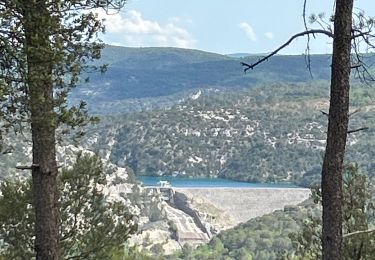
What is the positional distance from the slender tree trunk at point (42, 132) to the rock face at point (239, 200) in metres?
57.2

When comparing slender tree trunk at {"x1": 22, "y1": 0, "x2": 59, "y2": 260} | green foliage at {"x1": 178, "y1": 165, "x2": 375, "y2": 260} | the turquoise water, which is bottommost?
the turquoise water

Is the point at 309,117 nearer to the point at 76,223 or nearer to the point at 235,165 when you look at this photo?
the point at 235,165

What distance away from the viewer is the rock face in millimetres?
61812

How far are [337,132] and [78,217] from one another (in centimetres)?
512

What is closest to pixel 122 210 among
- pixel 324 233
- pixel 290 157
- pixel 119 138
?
pixel 324 233

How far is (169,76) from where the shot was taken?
6240 inches

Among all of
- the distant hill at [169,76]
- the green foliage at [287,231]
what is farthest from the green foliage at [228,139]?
the distant hill at [169,76]

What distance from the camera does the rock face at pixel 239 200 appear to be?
61812mm

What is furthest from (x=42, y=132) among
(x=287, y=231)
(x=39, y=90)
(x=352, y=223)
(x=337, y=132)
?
(x=287, y=231)

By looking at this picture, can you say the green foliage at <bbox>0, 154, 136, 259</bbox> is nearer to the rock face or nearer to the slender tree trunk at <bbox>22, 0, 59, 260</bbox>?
the slender tree trunk at <bbox>22, 0, 59, 260</bbox>

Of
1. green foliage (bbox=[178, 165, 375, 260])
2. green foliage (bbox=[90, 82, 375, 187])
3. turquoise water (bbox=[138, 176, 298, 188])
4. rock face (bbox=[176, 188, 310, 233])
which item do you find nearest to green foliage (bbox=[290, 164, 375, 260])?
green foliage (bbox=[178, 165, 375, 260])

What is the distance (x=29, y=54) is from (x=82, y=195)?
14.4 feet

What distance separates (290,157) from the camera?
7862 centimetres

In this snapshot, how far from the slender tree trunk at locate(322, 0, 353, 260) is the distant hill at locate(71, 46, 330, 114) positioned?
118696 mm
